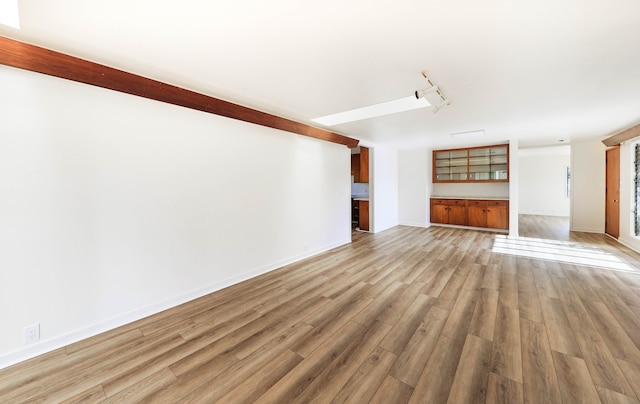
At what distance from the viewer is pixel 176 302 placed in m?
2.82

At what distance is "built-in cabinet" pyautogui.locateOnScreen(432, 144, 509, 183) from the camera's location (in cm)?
688

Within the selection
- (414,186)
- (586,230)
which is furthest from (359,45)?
(586,230)

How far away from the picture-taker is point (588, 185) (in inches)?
255

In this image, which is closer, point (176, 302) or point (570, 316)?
point (570, 316)

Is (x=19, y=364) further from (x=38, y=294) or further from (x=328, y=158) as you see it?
(x=328, y=158)

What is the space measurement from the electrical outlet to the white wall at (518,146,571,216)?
1228 centimetres

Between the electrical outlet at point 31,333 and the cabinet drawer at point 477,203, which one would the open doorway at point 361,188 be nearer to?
the cabinet drawer at point 477,203

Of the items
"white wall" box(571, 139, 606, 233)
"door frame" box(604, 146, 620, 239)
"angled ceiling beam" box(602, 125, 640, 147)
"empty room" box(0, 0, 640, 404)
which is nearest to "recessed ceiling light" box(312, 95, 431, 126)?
"empty room" box(0, 0, 640, 404)

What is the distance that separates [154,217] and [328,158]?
331cm

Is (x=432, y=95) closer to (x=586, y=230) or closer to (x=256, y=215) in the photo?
(x=256, y=215)

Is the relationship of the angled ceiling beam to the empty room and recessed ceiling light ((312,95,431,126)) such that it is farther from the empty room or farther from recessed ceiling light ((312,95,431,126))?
recessed ceiling light ((312,95,431,126))

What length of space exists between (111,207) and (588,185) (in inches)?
389

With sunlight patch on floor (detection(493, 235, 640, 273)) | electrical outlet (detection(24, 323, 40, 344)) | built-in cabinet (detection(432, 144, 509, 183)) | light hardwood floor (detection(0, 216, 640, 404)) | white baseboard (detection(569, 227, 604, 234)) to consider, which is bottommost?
light hardwood floor (detection(0, 216, 640, 404))

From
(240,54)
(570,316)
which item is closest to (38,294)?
(240,54)
